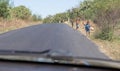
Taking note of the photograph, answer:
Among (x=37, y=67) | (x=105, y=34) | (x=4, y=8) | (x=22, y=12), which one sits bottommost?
(x=105, y=34)

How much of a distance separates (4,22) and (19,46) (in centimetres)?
3439

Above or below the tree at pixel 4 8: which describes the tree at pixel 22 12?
below

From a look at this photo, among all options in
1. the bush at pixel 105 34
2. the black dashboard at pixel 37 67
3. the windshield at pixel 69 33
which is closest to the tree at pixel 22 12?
the windshield at pixel 69 33

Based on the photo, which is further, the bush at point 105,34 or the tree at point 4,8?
the tree at point 4,8

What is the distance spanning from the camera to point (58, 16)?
186 ft

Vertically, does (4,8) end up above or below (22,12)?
above

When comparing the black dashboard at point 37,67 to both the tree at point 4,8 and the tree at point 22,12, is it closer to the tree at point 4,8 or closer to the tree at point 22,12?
the tree at point 4,8


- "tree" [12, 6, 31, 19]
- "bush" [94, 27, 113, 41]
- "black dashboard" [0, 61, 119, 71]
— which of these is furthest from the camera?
"tree" [12, 6, 31, 19]

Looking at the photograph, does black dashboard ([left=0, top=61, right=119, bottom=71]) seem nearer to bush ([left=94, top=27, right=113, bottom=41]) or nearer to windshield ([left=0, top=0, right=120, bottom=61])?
Result: windshield ([left=0, top=0, right=120, bottom=61])

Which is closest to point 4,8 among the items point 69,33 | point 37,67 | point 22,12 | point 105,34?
point 105,34

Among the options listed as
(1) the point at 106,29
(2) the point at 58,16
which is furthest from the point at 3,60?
(2) the point at 58,16

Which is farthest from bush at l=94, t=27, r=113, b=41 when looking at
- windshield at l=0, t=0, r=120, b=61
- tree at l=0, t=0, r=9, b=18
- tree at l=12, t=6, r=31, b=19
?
tree at l=12, t=6, r=31, b=19

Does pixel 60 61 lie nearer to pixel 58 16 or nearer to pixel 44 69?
pixel 44 69

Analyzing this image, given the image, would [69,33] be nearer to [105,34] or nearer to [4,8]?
[105,34]
